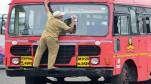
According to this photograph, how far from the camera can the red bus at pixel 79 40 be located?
14.9 metres

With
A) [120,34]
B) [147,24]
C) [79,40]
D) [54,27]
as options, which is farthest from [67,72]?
[147,24]

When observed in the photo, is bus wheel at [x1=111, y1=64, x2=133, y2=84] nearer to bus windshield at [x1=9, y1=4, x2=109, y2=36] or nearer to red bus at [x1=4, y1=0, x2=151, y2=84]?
red bus at [x1=4, y1=0, x2=151, y2=84]

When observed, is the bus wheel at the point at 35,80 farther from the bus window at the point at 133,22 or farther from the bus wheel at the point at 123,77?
the bus window at the point at 133,22

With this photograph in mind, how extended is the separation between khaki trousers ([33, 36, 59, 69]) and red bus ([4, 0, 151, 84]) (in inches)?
7.2

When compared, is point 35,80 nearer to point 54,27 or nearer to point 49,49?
point 49,49

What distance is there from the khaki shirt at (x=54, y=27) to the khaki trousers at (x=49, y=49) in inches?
4.0

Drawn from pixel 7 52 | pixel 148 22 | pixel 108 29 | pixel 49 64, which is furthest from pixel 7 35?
pixel 148 22

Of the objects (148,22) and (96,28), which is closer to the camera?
(96,28)

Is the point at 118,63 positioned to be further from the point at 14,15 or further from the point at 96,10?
the point at 14,15

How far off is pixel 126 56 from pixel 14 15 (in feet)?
9.49

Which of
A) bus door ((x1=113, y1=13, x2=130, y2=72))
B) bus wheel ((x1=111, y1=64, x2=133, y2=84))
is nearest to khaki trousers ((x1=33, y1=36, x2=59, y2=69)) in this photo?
bus door ((x1=113, y1=13, x2=130, y2=72))

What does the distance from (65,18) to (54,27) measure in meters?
0.41

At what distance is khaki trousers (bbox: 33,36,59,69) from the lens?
14883 mm

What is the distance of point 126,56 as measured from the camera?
15891 mm
